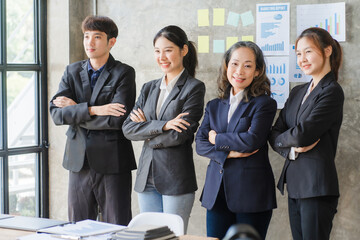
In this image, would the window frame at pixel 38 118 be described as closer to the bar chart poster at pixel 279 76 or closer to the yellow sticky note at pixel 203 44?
the yellow sticky note at pixel 203 44

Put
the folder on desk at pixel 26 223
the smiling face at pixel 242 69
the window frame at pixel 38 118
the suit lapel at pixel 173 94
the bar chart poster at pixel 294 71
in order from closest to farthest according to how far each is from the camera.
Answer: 1. the folder on desk at pixel 26 223
2. the smiling face at pixel 242 69
3. the suit lapel at pixel 173 94
4. the bar chart poster at pixel 294 71
5. the window frame at pixel 38 118

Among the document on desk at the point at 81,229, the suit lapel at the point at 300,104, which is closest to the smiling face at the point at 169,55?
the suit lapel at the point at 300,104

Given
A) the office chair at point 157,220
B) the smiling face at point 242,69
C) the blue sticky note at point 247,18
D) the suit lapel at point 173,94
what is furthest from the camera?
the blue sticky note at point 247,18

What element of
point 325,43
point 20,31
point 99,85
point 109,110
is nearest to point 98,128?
point 109,110

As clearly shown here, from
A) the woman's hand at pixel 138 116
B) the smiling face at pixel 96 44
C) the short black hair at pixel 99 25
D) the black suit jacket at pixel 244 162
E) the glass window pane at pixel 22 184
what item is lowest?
the glass window pane at pixel 22 184

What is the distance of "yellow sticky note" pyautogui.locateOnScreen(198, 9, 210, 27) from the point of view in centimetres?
459

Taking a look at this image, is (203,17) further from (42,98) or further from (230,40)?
(42,98)

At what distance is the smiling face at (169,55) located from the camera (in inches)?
146

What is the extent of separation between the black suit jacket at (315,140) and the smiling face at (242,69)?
0.40 m

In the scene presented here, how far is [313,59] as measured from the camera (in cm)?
340

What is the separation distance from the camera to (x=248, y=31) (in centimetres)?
441

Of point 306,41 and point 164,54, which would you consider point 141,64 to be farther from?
point 306,41

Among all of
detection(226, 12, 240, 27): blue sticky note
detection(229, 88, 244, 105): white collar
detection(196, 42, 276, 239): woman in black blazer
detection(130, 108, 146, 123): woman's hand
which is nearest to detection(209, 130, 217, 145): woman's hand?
detection(196, 42, 276, 239): woman in black blazer

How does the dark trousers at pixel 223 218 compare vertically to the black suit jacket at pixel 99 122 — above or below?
below
